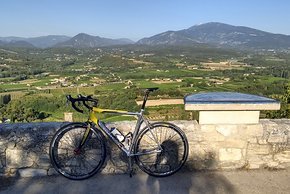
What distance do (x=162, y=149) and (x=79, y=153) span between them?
983 millimetres

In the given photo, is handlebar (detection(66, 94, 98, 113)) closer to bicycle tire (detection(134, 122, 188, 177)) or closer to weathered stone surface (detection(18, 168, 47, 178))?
bicycle tire (detection(134, 122, 188, 177))

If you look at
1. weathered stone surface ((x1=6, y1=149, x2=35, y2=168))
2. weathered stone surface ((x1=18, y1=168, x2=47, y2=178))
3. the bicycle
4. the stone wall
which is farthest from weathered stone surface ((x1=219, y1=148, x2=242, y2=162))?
weathered stone surface ((x1=6, y1=149, x2=35, y2=168))

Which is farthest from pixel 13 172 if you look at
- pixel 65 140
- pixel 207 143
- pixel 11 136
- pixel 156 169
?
pixel 207 143

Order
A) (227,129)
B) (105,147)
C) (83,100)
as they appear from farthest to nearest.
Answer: (227,129)
(105,147)
(83,100)

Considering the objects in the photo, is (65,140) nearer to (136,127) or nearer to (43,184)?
(43,184)

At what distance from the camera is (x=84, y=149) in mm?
3439

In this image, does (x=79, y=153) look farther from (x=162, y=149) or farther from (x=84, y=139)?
(x=162, y=149)

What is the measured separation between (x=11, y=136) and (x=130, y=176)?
58.1 inches

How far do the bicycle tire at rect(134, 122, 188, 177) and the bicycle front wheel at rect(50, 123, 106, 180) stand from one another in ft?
1.49

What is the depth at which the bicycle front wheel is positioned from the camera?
3.38 m

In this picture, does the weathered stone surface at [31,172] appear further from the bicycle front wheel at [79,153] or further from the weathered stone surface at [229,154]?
the weathered stone surface at [229,154]

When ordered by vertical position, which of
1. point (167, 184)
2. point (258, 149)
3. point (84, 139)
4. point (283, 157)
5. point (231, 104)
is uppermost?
point (231, 104)

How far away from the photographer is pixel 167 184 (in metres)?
3.25

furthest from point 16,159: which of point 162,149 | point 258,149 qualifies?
point 258,149
